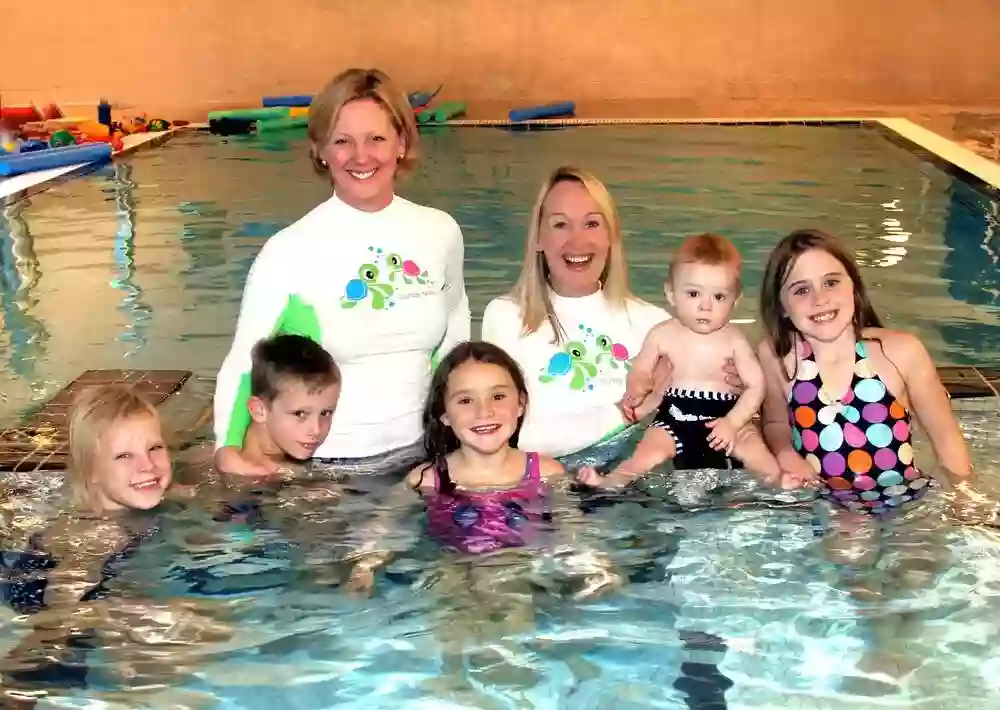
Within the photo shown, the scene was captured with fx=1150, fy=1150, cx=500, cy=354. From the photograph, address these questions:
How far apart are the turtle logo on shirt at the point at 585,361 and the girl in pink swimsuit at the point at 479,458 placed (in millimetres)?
202

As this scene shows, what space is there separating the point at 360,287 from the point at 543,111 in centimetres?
1131

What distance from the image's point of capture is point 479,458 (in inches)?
125

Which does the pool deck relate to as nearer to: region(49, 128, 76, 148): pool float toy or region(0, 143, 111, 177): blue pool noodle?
region(0, 143, 111, 177): blue pool noodle

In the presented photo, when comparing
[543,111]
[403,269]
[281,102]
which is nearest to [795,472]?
[403,269]

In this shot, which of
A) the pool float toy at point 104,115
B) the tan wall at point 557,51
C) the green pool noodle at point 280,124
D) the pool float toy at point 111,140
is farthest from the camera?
the tan wall at point 557,51

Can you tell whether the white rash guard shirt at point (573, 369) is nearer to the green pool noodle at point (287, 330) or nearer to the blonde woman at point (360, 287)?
the blonde woman at point (360, 287)

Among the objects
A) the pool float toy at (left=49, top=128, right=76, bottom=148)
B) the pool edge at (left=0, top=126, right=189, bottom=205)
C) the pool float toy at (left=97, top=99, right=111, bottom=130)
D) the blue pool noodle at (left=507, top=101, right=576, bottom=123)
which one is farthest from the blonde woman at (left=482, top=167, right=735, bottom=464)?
the blue pool noodle at (left=507, top=101, right=576, bottom=123)

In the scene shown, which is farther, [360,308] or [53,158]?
[53,158]

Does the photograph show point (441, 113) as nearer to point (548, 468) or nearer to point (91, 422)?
point (548, 468)

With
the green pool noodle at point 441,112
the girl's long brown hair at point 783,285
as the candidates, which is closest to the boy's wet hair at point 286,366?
the girl's long brown hair at point 783,285

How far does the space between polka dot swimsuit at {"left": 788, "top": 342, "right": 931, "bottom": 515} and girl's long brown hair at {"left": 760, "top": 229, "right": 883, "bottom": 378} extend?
0.39ft

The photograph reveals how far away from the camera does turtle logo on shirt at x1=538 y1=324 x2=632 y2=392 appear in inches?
134

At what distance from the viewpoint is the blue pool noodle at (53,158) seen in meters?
10.1

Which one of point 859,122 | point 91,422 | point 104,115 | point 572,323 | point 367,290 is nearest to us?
point 91,422
